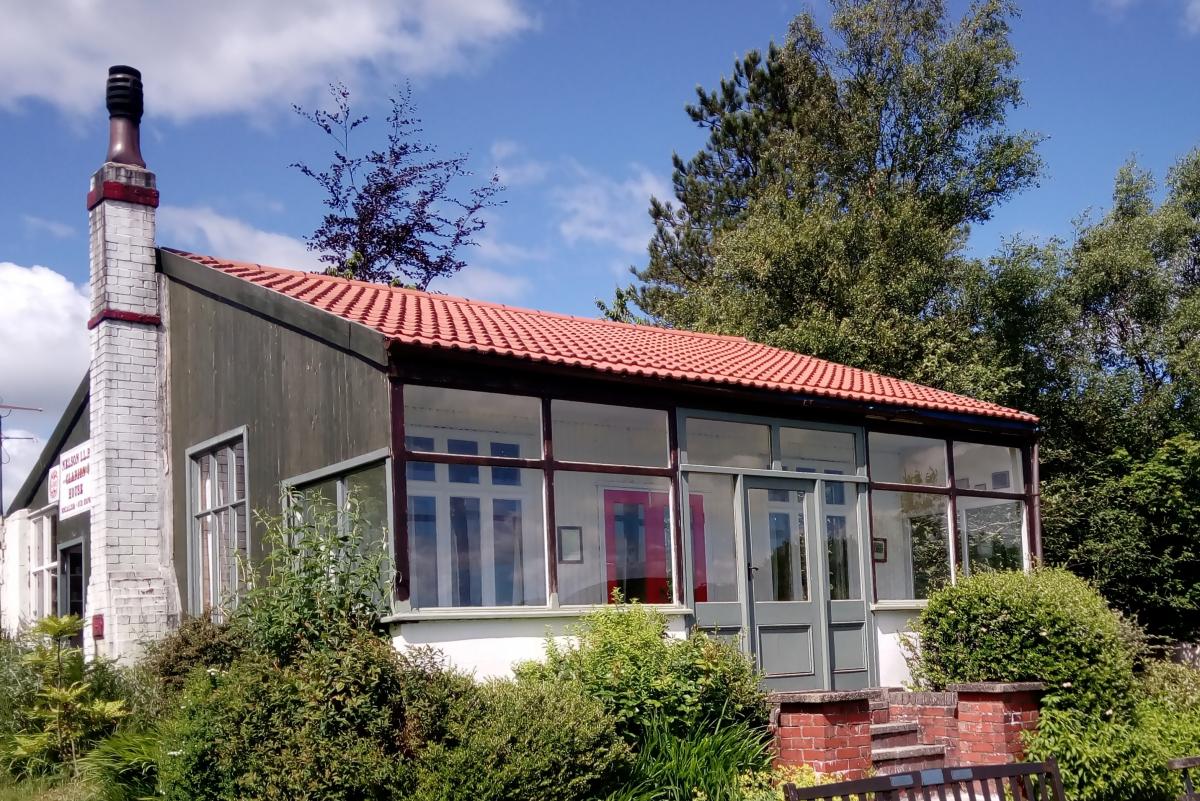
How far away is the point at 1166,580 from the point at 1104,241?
322 inches

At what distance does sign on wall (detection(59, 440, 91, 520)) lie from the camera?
1442cm

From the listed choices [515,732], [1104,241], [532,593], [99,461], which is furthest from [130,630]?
[1104,241]

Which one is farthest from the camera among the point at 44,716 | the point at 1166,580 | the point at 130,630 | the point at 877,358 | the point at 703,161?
the point at 703,161

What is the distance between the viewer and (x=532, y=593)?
10.7 metres

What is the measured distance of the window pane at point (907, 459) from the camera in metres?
13.9

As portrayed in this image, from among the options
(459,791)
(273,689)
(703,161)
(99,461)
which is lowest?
(459,791)

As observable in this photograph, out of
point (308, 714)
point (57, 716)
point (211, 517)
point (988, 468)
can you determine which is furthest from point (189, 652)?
point (988, 468)

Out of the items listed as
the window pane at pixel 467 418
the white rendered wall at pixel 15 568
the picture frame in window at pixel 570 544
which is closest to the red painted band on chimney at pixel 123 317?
the white rendered wall at pixel 15 568

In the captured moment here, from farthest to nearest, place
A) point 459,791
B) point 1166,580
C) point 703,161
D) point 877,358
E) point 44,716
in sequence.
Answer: point 703,161
point 877,358
point 1166,580
point 44,716
point 459,791

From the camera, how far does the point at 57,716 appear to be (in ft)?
34.0

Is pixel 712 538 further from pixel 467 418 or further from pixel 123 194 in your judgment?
pixel 123 194

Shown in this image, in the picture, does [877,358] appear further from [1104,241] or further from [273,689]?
[273,689]

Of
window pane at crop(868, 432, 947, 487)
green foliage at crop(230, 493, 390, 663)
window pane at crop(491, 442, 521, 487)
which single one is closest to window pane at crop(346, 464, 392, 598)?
green foliage at crop(230, 493, 390, 663)

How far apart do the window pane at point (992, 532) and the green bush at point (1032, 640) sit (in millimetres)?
1798
